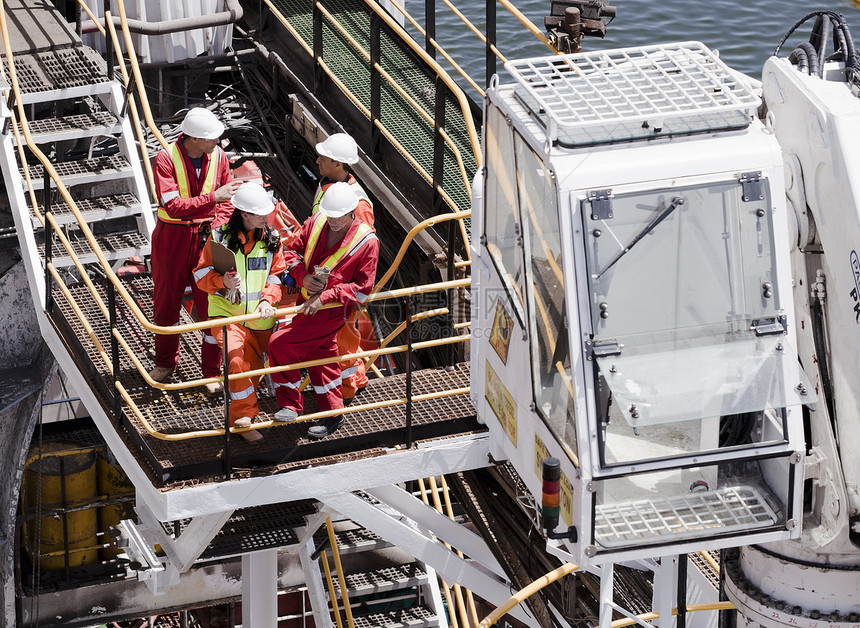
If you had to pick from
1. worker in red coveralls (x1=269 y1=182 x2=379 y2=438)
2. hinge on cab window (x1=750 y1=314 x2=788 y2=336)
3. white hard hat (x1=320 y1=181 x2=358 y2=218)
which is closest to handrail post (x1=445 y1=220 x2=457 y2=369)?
worker in red coveralls (x1=269 y1=182 x2=379 y2=438)

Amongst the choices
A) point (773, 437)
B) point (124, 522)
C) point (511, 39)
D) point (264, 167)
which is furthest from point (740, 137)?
point (511, 39)

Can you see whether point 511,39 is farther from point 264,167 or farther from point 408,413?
point 408,413

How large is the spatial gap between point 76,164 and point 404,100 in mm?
3279

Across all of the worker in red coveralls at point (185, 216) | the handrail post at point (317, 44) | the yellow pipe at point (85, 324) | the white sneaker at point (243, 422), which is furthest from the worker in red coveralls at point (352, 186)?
the handrail post at point (317, 44)

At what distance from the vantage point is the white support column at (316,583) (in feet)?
36.6

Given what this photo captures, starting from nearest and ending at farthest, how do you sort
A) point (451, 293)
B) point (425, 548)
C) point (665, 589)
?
1. point (665, 589)
2. point (425, 548)
3. point (451, 293)

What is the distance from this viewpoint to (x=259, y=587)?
11.3m

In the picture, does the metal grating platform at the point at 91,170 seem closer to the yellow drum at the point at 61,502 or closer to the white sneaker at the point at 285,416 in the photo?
the yellow drum at the point at 61,502

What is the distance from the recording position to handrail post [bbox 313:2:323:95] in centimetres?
1238

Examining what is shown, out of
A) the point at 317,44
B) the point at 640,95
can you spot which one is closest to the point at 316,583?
the point at 317,44

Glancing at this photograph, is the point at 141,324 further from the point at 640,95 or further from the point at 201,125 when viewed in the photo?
the point at 640,95

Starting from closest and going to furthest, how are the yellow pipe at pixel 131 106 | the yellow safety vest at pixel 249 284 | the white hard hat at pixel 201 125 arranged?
the yellow safety vest at pixel 249 284 < the white hard hat at pixel 201 125 < the yellow pipe at pixel 131 106

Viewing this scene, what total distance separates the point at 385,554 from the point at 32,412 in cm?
319

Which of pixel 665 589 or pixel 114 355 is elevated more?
pixel 114 355
